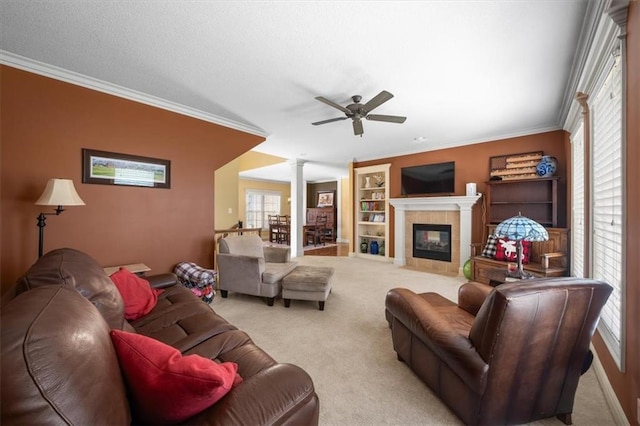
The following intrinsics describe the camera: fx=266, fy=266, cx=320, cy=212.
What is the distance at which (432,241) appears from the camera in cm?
533

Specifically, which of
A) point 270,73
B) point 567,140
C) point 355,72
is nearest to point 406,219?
point 567,140

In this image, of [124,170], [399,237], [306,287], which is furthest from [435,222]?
[124,170]

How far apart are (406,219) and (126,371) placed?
17.8 feet

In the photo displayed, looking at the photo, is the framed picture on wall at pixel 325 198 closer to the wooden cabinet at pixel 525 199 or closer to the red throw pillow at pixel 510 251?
the wooden cabinet at pixel 525 199

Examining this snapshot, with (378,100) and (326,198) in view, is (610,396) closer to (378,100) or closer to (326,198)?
(378,100)

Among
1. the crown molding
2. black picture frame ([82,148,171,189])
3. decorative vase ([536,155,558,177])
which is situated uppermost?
the crown molding

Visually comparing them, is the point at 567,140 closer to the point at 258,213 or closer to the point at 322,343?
the point at 322,343

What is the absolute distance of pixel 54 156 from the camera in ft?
8.36

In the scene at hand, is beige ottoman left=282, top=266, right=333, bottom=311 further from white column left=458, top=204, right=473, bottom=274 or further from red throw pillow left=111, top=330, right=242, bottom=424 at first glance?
white column left=458, top=204, right=473, bottom=274

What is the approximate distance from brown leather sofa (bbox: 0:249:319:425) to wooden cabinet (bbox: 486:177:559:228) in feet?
14.9

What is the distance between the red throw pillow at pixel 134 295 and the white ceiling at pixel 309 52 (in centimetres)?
185

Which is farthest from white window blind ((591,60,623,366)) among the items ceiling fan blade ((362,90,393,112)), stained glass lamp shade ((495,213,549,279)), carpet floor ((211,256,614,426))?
ceiling fan blade ((362,90,393,112))

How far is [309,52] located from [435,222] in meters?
4.13

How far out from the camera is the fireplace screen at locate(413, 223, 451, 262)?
5117 millimetres
